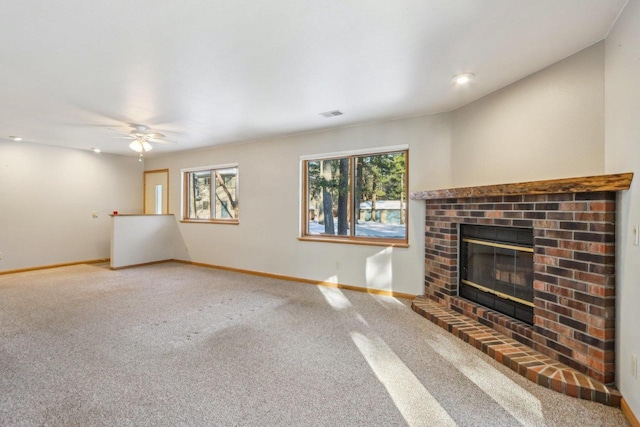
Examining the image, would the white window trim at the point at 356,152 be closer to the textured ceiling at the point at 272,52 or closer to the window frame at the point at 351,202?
the window frame at the point at 351,202

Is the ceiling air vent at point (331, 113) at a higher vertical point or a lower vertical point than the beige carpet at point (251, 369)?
higher

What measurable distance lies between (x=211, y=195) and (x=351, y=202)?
3186 mm

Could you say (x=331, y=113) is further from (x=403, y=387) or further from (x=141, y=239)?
(x=141, y=239)

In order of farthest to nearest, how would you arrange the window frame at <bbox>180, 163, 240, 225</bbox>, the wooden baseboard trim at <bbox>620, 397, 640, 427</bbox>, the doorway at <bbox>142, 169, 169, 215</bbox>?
the doorway at <bbox>142, 169, 169, 215</bbox>, the window frame at <bbox>180, 163, 240, 225</bbox>, the wooden baseboard trim at <bbox>620, 397, 640, 427</bbox>

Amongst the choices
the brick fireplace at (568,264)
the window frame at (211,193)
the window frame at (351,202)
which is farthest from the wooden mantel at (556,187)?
the window frame at (211,193)

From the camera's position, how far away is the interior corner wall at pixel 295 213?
13.5 ft

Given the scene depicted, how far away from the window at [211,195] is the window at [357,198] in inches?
67.5

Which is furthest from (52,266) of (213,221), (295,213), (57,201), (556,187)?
(556,187)

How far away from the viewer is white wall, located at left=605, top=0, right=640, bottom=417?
182 cm

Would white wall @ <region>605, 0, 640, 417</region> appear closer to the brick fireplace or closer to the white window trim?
the brick fireplace

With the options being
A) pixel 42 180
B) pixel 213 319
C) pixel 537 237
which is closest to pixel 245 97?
pixel 213 319

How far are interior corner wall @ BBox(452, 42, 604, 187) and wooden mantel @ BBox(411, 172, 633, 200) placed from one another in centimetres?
33

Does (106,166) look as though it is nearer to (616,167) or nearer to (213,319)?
(213,319)

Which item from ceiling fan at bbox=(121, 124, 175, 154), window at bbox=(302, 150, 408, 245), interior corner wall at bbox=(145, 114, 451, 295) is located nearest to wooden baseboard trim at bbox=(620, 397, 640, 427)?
interior corner wall at bbox=(145, 114, 451, 295)
